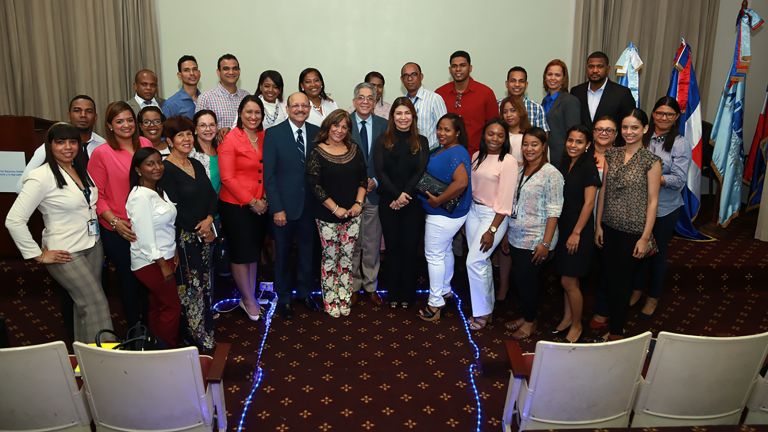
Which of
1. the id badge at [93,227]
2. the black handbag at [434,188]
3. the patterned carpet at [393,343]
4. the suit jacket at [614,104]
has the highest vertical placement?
the suit jacket at [614,104]

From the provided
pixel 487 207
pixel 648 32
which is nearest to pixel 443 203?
pixel 487 207

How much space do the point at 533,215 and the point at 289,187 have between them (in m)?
1.68

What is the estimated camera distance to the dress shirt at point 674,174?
396 centimetres

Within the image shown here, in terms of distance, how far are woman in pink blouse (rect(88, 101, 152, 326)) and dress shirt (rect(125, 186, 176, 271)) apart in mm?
140

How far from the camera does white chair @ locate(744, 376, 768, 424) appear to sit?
2.50m

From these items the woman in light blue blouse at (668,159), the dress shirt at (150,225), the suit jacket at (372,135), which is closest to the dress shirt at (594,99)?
the woman in light blue blouse at (668,159)

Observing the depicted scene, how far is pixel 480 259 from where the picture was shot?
4.01 metres

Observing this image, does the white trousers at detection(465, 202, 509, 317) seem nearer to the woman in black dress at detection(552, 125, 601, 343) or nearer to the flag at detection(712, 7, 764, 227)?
the woman in black dress at detection(552, 125, 601, 343)

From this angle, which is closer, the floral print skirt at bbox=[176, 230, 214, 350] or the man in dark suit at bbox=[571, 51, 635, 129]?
the floral print skirt at bbox=[176, 230, 214, 350]

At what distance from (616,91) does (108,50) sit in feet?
16.1

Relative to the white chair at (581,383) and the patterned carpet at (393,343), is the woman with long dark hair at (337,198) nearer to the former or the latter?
the patterned carpet at (393,343)

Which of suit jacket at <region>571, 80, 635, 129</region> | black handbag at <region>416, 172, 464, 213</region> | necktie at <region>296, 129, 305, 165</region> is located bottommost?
black handbag at <region>416, 172, 464, 213</region>

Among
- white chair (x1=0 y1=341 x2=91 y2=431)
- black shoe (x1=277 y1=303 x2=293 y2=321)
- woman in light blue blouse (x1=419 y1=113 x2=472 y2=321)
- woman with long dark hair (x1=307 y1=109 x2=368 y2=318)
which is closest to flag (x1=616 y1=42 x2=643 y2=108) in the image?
woman in light blue blouse (x1=419 y1=113 x2=472 y2=321)

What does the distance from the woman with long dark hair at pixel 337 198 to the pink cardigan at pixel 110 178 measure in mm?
1187
